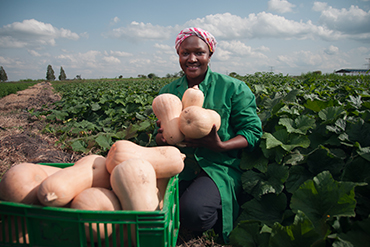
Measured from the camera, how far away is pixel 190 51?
261 cm

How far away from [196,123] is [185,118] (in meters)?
0.12

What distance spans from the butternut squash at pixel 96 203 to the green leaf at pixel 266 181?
Result: 1.30 metres

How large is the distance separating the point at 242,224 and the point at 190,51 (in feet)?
5.98

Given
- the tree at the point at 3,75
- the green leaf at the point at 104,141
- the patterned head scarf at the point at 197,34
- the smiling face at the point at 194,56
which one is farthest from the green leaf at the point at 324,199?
the tree at the point at 3,75

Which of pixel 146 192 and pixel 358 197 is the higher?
pixel 146 192

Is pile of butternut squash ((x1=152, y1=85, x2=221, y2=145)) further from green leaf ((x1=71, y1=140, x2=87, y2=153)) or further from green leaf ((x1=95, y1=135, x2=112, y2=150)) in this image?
green leaf ((x1=71, y1=140, x2=87, y2=153))

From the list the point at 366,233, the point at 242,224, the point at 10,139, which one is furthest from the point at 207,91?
the point at 10,139

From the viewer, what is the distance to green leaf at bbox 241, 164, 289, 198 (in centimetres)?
212

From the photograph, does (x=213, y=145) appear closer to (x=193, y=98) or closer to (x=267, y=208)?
(x=193, y=98)

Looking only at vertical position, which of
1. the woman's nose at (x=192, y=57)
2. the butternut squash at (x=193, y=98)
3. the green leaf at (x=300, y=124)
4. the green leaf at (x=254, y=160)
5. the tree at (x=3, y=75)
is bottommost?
the green leaf at (x=254, y=160)

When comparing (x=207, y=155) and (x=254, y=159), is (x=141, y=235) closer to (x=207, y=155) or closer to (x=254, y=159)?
(x=207, y=155)

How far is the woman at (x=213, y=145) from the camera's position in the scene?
220cm

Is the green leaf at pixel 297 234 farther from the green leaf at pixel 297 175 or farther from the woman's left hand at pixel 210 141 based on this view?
the woman's left hand at pixel 210 141

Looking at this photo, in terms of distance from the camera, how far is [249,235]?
70.1 inches
